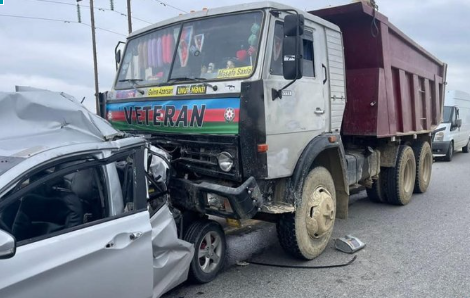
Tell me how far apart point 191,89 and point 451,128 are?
1309 cm

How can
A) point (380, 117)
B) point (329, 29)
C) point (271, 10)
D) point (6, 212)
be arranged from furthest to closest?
point (380, 117)
point (329, 29)
point (271, 10)
point (6, 212)

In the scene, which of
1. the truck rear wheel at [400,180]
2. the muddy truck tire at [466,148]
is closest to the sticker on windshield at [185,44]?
the truck rear wheel at [400,180]

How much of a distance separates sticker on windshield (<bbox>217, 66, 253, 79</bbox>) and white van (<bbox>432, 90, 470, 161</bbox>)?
450 inches

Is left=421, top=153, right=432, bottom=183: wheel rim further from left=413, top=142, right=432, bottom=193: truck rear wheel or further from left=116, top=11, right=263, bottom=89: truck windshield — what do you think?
left=116, top=11, right=263, bottom=89: truck windshield

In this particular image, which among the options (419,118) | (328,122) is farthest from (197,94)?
(419,118)

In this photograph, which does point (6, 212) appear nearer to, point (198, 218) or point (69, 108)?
point (69, 108)

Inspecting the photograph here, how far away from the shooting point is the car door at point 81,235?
7.66ft

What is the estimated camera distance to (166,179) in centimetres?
391

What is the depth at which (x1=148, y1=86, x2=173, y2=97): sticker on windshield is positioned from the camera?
14.7 feet

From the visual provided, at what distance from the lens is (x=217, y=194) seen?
3.88 meters

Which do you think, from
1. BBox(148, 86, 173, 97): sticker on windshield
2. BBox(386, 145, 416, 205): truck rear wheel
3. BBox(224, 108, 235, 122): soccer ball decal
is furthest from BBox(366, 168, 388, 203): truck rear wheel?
BBox(148, 86, 173, 97): sticker on windshield

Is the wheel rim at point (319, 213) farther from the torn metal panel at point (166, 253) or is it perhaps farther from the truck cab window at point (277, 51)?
the torn metal panel at point (166, 253)

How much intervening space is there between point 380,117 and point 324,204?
2116 mm

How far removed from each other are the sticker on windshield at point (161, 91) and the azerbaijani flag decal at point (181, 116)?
0.08m
